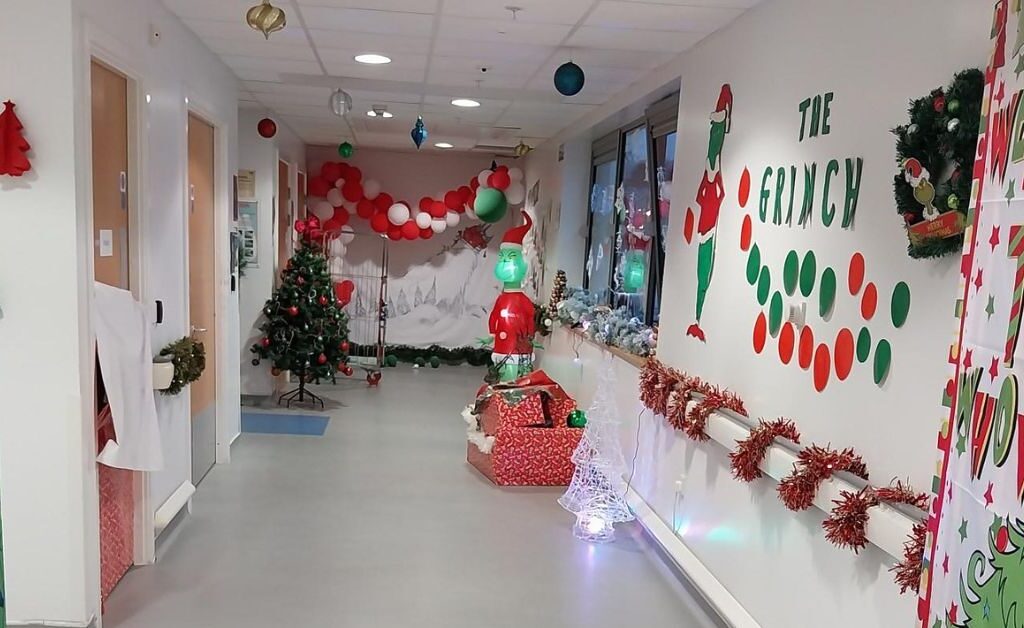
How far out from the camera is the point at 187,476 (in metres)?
4.33

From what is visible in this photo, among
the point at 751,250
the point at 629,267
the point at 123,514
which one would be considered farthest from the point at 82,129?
the point at 629,267

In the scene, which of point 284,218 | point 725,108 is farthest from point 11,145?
point 284,218

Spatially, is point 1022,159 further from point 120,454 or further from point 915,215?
point 120,454

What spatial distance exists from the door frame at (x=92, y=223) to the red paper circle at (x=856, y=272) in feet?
8.47

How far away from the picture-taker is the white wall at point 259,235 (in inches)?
264

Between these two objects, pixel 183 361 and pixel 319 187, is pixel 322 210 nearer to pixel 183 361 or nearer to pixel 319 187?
pixel 319 187

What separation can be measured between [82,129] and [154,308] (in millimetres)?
1059

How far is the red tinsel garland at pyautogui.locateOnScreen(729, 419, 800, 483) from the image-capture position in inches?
111

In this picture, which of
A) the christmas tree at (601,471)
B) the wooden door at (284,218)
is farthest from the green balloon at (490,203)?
the christmas tree at (601,471)

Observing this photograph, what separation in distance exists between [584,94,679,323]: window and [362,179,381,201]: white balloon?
3401 mm

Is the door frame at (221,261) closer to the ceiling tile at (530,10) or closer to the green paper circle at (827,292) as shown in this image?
the ceiling tile at (530,10)

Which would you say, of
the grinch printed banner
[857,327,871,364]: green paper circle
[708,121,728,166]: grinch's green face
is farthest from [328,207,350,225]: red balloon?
the grinch printed banner

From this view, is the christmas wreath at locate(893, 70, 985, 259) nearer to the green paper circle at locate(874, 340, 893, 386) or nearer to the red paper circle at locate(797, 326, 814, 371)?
the green paper circle at locate(874, 340, 893, 386)

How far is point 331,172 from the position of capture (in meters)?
9.29
